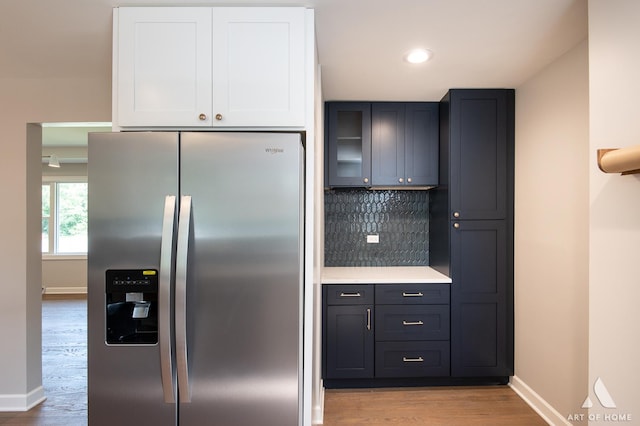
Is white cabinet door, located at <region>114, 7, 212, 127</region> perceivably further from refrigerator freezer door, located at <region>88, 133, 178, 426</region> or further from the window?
the window

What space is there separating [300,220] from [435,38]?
4.35 ft

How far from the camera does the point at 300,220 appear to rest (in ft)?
5.21

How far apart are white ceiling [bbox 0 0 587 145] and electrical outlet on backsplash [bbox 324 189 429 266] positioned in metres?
1.08

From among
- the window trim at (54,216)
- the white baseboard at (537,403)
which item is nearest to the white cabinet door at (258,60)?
the white baseboard at (537,403)

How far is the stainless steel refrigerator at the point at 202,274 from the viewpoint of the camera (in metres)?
1.50

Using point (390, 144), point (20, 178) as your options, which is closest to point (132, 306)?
point (20, 178)

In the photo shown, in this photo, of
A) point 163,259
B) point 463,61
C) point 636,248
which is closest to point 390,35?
point 463,61

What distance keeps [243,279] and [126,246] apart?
51cm

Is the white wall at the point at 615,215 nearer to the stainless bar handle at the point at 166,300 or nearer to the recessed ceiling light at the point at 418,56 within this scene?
the recessed ceiling light at the point at 418,56

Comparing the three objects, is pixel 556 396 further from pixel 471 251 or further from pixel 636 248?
pixel 636 248

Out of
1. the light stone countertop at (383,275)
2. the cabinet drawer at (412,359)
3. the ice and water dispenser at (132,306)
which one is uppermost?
the ice and water dispenser at (132,306)

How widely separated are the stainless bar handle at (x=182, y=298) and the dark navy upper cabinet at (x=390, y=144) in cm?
178

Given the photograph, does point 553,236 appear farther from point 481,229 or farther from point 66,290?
point 66,290

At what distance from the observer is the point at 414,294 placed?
2.83 metres
